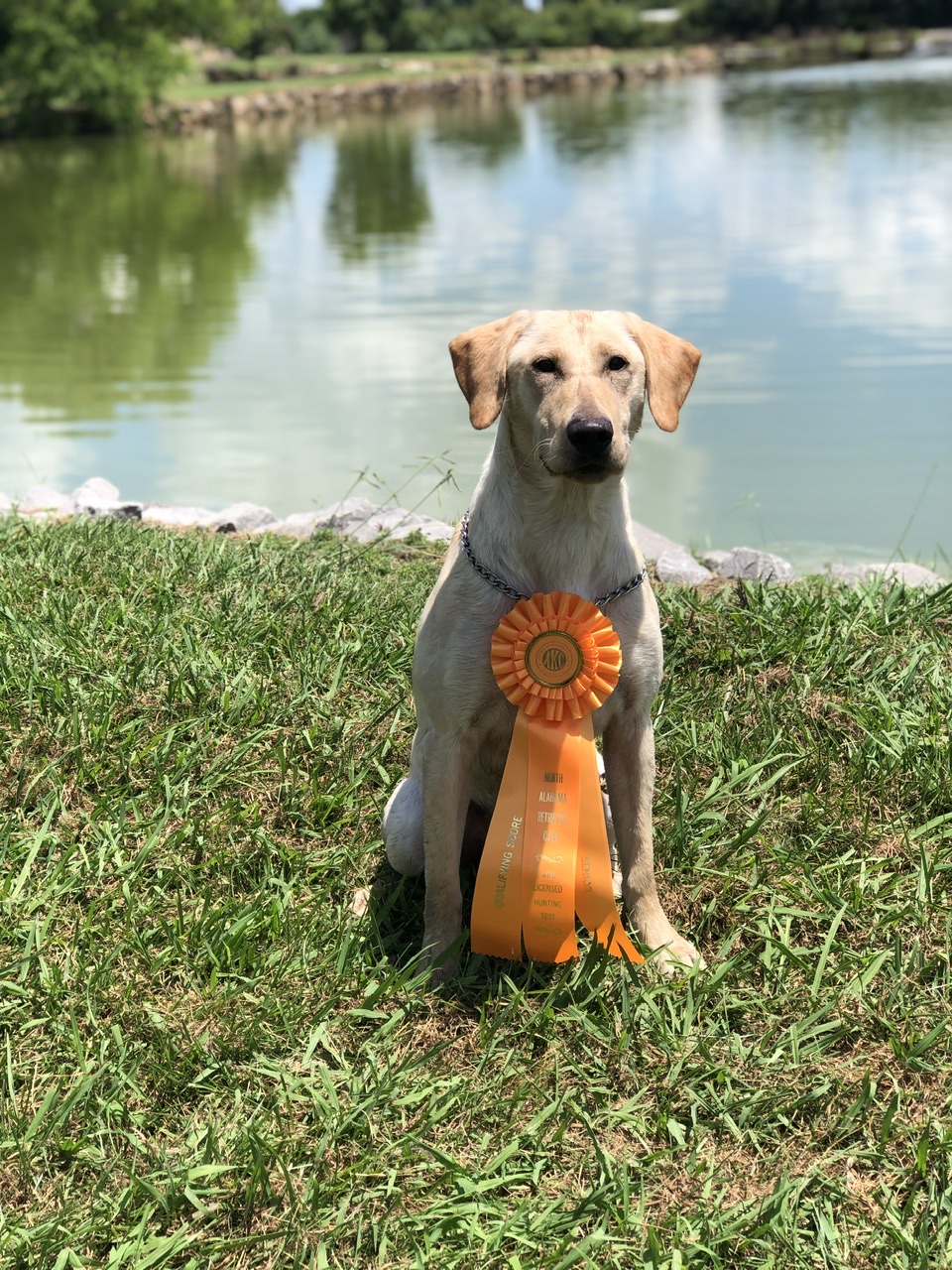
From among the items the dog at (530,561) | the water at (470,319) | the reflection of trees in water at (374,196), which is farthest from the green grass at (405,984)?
the reflection of trees in water at (374,196)

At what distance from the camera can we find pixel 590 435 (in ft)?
8.57

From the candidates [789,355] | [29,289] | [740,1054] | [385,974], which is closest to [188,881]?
[385,974]

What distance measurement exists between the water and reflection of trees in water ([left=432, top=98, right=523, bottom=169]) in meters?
3.25

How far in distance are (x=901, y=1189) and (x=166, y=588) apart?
→ 3.21m

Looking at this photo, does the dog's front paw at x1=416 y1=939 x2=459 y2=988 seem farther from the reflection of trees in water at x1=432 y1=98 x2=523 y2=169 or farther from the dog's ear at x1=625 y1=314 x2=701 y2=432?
the reflection of trees in water at x1=432 y1=98 x2=523 y2=169

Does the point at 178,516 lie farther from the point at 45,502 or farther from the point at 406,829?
the point at 406,829

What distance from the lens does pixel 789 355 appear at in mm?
9781

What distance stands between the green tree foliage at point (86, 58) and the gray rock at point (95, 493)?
34247 mm

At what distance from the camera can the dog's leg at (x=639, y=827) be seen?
3041mm

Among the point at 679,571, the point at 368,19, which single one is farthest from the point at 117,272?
the point at 368,19

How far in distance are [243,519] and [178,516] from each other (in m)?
0.43

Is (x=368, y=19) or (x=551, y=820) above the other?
(x=368, y=19)

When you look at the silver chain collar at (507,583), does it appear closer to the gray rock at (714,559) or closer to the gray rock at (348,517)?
the gray rock at (714,559)

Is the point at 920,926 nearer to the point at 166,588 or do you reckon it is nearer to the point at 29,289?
the point at 166,588
